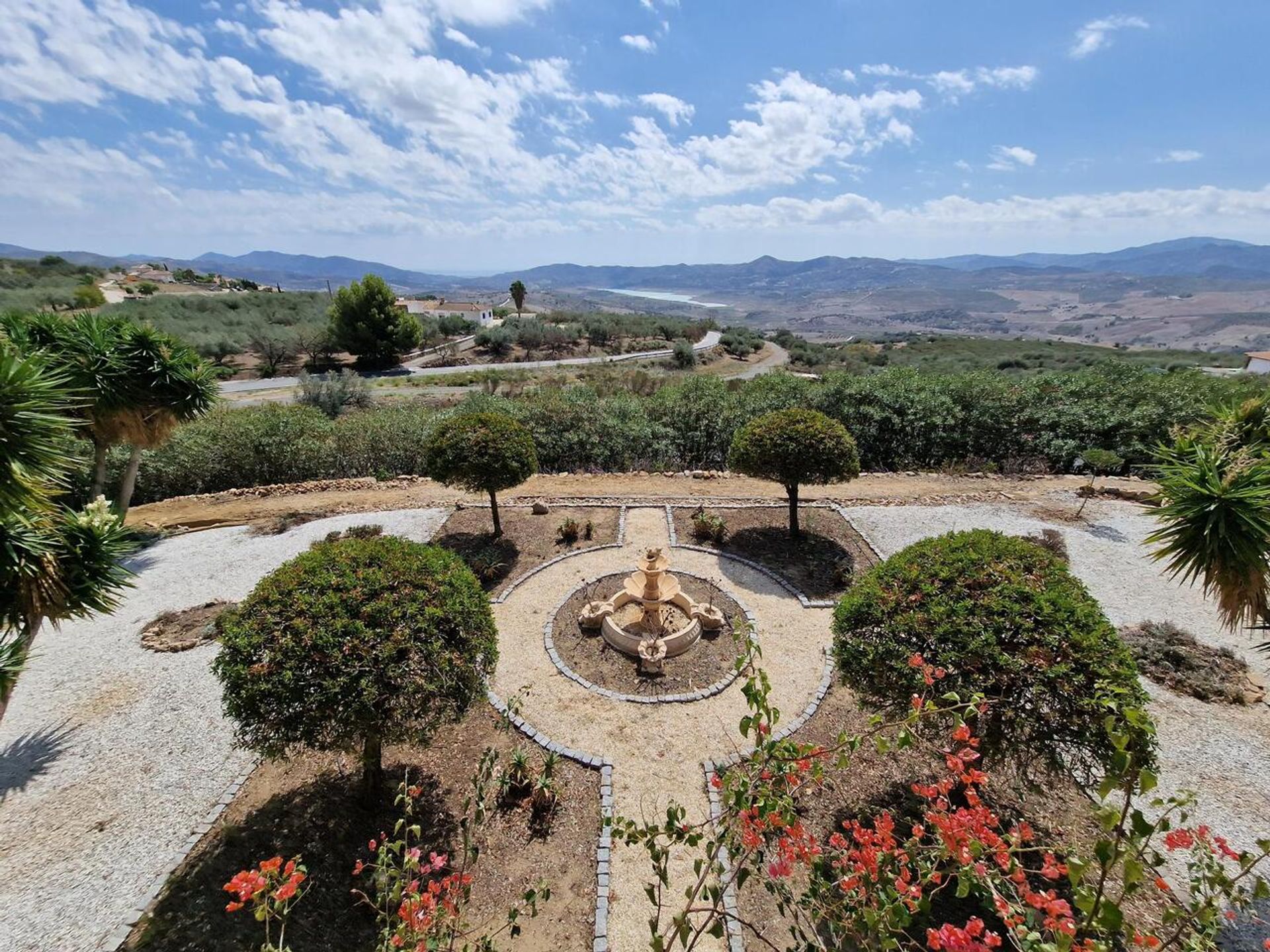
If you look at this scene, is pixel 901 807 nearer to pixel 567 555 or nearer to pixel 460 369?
pixel 567 555

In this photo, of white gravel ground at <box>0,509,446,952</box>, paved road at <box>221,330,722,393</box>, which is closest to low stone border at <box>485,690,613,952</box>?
white gravel ground at <box>0,509,446,952</box>

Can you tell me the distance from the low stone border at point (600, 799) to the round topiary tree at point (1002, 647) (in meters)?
2.87

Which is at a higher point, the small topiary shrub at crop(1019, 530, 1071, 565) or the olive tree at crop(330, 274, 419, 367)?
the olive tree at crop(330, 274, 419, 367)

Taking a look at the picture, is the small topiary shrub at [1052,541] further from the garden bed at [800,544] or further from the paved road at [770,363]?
the paved road at [770,363]

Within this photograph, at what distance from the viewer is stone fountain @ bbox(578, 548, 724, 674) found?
797 cm

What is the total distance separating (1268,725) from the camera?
21.9ft

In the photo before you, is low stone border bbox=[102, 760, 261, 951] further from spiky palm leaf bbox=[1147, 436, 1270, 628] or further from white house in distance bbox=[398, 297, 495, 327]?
white house in distance bbox=[398, 297, 495, 327]

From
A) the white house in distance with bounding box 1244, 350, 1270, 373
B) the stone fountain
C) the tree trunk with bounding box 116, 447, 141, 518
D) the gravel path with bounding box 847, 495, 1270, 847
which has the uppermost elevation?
the tree trunk with bounding box 116, 447, 141, 518

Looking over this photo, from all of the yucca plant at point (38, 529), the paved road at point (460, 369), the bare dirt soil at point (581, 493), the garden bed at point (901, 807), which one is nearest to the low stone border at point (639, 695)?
the garden bed at point (901, 807)

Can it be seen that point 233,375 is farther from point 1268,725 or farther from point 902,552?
point 1268,725

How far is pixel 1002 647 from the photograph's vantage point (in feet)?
15.3

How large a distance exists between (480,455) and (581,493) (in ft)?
14.0

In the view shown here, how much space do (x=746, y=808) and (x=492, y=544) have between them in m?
9.32

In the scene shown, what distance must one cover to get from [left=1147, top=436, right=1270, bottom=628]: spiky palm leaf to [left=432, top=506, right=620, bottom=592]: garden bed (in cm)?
844
